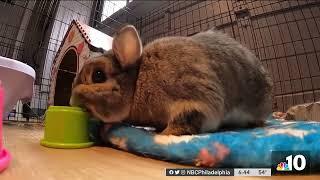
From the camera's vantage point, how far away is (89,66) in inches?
45.2

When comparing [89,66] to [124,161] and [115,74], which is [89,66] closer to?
[115,74]

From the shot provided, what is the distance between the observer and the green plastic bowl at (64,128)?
1.05m

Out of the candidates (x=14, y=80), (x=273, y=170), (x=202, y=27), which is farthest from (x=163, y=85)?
(x=202, y=27)

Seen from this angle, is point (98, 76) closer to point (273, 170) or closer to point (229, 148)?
point (229, 148)

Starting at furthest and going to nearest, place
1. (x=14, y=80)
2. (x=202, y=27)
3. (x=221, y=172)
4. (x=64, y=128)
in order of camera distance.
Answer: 1. (x=202, y=27)
2. (x=14, y=80)
3. (x=64, y=128)
4. (x=221, y=172)

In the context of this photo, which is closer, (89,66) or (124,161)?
(124,161)

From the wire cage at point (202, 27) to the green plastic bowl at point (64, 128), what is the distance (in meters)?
1.35

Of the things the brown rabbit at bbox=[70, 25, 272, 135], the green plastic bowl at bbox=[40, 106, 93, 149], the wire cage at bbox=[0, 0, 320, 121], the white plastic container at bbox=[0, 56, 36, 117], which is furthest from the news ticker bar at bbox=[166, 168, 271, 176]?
the wire cage at bbox=[0, 0, 320, 121]

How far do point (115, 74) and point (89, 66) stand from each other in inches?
4.8

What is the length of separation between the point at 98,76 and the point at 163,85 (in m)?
0.27

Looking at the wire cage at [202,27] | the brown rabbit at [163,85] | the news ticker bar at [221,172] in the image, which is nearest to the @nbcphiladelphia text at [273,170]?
the news ticker bar at [221,172]

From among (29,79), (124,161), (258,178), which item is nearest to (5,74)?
(29,79)

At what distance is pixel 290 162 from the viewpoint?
721 mm

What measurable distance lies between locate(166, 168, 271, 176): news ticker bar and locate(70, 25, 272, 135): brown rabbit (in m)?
0.27
